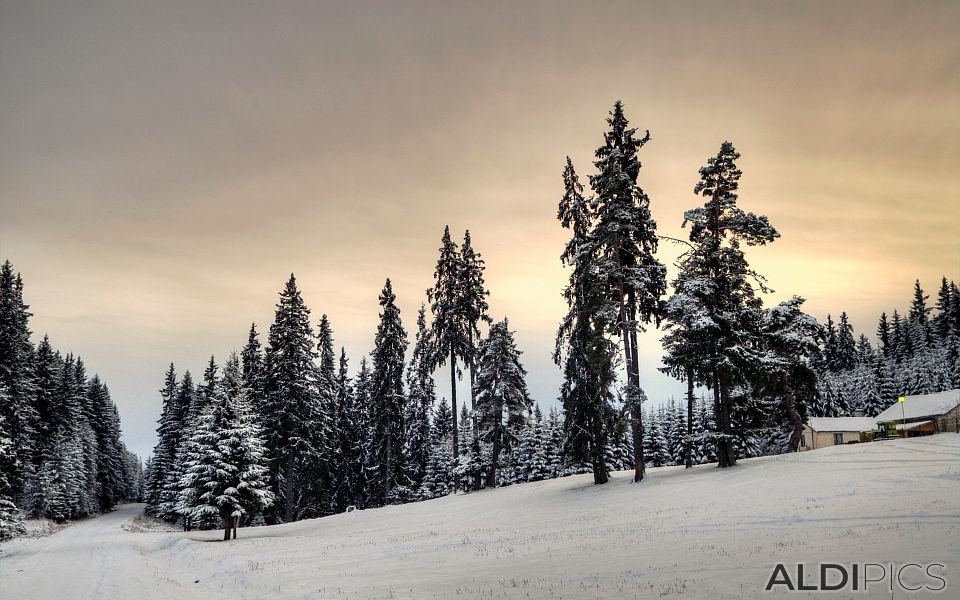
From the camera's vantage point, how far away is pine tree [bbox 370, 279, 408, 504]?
173 ft

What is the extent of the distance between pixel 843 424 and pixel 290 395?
198 ft

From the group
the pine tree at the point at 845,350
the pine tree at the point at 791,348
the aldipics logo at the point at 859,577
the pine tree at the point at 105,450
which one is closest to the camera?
the aldipics logo at the point at 859,577

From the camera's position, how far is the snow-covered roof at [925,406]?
51750 millimetres

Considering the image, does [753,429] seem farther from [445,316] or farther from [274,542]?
[274,542]

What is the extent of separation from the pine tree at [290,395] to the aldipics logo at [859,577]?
138 ft

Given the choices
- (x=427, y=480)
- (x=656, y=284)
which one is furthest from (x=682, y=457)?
(x=656, y=284)

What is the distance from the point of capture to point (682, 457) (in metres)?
73.5

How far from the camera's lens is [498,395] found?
143 ft

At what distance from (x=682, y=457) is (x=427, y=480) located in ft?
113

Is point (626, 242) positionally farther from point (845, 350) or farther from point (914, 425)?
point (845, 350)

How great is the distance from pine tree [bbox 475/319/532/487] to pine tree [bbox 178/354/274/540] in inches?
672

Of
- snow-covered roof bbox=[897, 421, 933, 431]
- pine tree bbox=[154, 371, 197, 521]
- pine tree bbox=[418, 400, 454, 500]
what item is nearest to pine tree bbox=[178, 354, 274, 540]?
pine tree bbox=[154, 371, 197, 521]

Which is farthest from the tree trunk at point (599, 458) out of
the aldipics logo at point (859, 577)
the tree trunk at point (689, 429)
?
the aldipics logo at point (859, 577)

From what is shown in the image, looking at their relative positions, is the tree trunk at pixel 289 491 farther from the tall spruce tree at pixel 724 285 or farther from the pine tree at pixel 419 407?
the tall spruce tree at pixel 724 285
